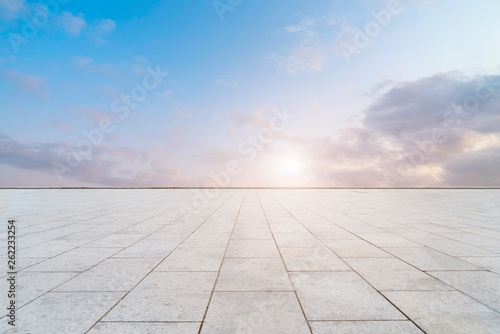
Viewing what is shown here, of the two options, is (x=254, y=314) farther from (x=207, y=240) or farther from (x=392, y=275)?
(x=207, y=240)

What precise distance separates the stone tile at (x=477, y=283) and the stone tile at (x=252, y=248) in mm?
2899

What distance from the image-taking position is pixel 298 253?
550cm

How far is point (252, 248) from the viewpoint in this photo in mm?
5844

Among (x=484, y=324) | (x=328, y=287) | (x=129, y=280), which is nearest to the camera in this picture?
(x=484, y=324)

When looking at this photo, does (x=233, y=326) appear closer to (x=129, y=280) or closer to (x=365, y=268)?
(x=129, y=280)

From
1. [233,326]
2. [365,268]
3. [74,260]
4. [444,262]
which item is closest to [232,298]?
[233,326]

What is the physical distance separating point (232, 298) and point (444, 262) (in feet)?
14.0

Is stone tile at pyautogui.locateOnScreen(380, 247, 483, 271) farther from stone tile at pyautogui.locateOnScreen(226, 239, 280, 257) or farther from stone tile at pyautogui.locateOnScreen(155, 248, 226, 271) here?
stone tile at pyautogui.locateOnScreen(155, 248, 226, 271)

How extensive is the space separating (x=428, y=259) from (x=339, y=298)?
287cm

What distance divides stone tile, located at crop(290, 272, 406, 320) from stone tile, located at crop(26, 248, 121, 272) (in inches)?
150

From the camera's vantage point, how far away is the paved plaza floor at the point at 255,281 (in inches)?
119

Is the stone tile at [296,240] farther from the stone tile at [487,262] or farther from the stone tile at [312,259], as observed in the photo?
the stone tile at [487,262]

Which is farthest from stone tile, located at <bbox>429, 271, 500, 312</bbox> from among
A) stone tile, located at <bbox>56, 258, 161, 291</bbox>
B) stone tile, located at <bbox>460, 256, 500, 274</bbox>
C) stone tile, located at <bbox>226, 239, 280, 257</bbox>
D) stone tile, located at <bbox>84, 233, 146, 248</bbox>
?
stone tile, located at <bbox>84, 233, 146, 248</bbox>

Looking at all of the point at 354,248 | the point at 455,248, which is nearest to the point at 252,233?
the point at 354,248
